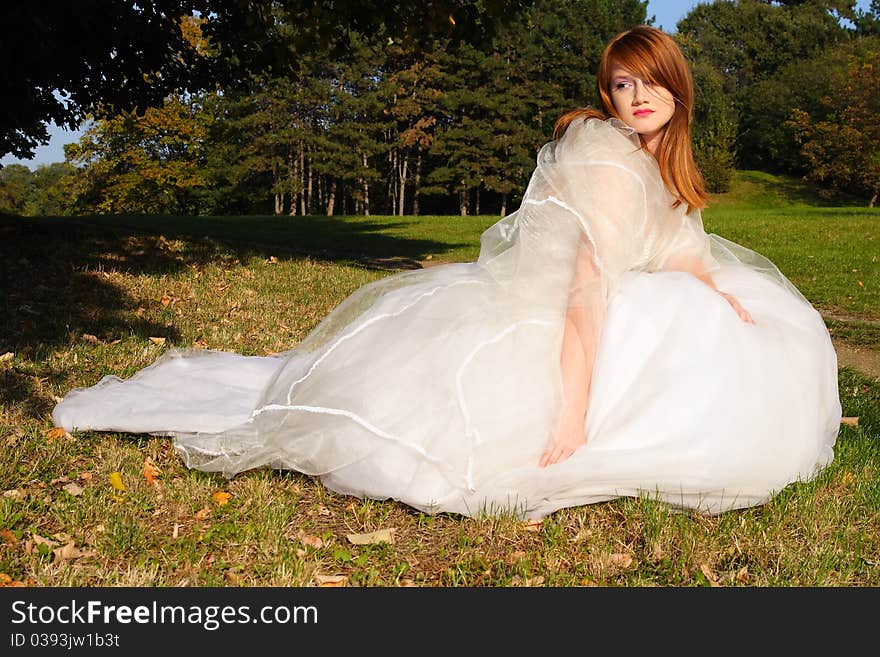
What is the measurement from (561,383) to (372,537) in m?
1.08

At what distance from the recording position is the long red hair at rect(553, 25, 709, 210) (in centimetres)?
370

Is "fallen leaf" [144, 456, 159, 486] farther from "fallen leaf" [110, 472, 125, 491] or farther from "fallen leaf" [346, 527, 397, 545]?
"fallen leaf" [346, 527, 397, 545]

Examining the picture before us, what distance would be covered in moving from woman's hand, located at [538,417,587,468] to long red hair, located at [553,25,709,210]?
4.12ft

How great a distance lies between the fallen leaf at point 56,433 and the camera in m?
4.40

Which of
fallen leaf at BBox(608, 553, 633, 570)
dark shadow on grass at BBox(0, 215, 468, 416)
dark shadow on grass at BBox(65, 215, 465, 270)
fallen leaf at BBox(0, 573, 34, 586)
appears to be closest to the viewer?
fallen leaf at BBox(0, 573, 34, 586)

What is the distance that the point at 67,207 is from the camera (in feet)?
165

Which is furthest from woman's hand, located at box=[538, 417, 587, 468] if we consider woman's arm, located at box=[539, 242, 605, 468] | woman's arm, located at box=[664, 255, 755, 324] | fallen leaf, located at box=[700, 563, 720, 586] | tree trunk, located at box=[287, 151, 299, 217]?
tree trunk, located at box=[287, 151, 299, 217]

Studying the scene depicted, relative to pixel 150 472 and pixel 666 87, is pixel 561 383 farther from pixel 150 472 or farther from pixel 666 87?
pixel 150 472

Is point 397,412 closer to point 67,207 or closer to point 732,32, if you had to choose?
point 67,207

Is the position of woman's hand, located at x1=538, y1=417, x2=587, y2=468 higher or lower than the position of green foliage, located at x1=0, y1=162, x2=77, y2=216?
lower

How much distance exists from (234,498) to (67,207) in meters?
52.5

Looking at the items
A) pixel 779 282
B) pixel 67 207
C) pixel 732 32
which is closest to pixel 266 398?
pixel 779 282

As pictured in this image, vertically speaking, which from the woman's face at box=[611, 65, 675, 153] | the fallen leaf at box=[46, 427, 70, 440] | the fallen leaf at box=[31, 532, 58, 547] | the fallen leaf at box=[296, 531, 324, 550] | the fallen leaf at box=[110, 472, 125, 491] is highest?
the woman's face at box=[611, 65, 675, 153]

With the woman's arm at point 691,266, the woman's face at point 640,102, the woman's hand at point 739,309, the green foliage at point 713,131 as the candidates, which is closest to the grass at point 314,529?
the woman's hand at point 739,309
